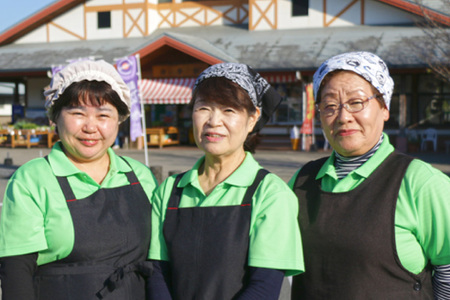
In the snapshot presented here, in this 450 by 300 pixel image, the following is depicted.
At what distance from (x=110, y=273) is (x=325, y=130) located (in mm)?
1147

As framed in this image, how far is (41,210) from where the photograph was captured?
230cm

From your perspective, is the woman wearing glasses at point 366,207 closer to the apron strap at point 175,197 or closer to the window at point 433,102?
the apron strap at point 175,197

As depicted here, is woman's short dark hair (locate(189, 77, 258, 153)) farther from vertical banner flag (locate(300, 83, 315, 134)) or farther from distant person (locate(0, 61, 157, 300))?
vertical banner flag (locate(300, 83, 315, 134))

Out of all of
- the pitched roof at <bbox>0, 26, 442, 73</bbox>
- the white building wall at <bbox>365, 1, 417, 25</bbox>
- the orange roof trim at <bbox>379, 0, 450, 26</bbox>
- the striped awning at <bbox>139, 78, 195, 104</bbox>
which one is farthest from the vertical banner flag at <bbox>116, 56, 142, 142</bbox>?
the white building wall at <bbox>365, 1, 417, 25</bbox>

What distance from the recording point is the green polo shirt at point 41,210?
7.33ft

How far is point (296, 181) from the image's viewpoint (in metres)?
2.62

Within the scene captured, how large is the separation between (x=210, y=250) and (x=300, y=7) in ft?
68.0

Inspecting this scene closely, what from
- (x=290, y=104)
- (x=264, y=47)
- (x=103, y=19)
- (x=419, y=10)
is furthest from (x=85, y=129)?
(x=103, y=19)

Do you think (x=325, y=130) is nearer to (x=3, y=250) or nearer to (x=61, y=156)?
(x=61, y=156)

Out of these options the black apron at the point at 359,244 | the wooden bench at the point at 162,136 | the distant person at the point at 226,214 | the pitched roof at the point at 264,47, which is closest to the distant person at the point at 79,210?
the distant person at the point at 226,214

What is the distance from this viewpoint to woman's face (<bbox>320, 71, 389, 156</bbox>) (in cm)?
241

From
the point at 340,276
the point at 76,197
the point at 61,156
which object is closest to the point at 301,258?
the point at 340,276

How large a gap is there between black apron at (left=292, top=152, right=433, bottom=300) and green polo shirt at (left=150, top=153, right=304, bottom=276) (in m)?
0.14

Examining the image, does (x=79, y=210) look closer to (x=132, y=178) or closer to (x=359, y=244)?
(x=132, y=178)
